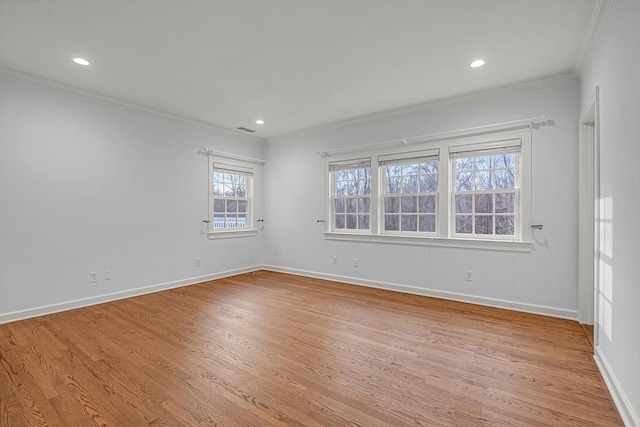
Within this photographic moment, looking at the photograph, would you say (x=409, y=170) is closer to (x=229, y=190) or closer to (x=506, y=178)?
(x=506, y=178)

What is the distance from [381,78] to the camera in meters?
3.55

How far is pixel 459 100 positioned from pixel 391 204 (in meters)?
1.71

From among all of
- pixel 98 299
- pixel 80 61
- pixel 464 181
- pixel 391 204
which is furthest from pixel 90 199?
pixel 464 181

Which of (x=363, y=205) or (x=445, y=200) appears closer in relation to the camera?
(x=445, y=200)

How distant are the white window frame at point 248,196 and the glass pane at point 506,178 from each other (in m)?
4.27

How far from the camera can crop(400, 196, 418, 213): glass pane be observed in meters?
4.64

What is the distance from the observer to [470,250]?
13.4ft

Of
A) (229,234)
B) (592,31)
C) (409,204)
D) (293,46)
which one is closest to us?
(592,31)

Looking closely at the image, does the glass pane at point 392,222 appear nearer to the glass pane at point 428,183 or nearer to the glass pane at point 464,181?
the glass pane at point 428,183

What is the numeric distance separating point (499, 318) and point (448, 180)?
1.83m

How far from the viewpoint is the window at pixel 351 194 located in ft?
16.9

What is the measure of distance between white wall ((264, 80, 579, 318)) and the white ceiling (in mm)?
323

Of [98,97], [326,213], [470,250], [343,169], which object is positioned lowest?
[470,250]

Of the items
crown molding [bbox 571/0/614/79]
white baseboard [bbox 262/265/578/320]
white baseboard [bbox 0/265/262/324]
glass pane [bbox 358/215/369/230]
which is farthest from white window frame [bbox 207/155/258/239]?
crown molding [bbox 571/0/614/79]
